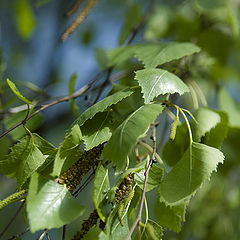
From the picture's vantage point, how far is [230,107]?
1076 mm

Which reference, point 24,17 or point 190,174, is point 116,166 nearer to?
point 190,174

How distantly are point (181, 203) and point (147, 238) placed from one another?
7 centimetres

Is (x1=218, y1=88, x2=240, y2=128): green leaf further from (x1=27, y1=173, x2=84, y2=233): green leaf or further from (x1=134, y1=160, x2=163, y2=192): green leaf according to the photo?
(x1=27, y1=173, x2=84, y2=233): green leaf

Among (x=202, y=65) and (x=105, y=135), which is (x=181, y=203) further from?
(x=202, y=65)

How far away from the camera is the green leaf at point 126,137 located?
21.4 inches

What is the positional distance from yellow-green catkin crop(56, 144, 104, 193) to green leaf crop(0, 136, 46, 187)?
6 centimetres

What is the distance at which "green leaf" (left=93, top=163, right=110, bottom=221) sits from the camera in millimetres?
556

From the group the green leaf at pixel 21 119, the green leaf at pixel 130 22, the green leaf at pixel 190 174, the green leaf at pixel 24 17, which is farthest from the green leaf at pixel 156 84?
the green leaf at pixel 24 17

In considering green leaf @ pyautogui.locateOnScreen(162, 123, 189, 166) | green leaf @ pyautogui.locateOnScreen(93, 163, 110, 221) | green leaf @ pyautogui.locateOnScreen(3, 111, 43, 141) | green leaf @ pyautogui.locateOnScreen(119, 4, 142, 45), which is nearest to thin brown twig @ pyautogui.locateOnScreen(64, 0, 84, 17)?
green leaf @ pyautogui.locateOnScreen(119, 4, 142, 45)

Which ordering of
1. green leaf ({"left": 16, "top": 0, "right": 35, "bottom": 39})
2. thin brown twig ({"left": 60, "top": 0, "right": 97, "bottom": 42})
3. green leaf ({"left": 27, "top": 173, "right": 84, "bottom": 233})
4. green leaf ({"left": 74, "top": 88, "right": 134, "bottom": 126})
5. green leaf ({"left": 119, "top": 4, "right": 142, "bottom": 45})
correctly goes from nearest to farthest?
green leaf ({"left": 27, "top": 173, "right": 84, "bottom": 233}), green leaf ({"left": 74, "top": 88, "right": 134, "bottom": 126}), thin brown twig ({"left": 60, "top": 0, "right": 97, "bottom": 42}), green leaf ({"left": 119, "top": 4, "right": 142, "bottom": 45}), green leaf ({"left": 16, "top": 0, "right": 35, "bottom": 39})

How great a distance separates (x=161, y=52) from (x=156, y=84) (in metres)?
0.19

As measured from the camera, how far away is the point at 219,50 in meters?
1.20

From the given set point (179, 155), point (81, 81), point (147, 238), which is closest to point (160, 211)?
point (147, 238)

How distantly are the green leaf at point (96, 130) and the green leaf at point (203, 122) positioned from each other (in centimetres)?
16
